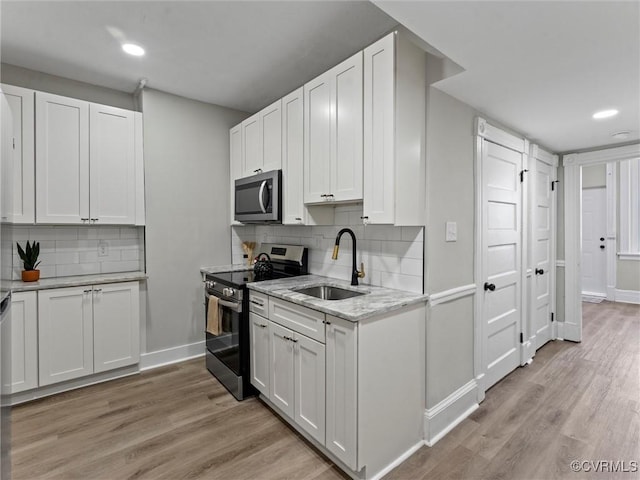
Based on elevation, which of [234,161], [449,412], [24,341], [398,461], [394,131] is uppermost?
[234,161]

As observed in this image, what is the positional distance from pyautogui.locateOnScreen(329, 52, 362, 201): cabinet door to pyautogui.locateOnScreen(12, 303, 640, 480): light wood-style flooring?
5.41ft

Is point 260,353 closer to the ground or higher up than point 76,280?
closer to the ground

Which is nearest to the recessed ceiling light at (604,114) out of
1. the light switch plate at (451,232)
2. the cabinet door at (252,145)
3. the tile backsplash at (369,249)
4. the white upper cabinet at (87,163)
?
the light switch plate at (451,232)

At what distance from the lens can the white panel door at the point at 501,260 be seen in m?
2.59

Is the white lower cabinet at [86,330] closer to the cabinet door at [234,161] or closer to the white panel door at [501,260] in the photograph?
the cabinet door at [234,161]

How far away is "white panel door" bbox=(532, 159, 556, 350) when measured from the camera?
3.37m

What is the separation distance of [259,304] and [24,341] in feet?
5.96

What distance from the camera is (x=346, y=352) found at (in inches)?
67.3

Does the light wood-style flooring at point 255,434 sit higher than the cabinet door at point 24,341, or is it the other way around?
the cabinet door at point 24,341

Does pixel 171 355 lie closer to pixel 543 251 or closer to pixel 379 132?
pixel 379 132

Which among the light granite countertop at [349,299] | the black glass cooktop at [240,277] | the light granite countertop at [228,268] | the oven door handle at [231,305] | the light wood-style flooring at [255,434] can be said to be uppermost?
the light granite countertop at [228,268]

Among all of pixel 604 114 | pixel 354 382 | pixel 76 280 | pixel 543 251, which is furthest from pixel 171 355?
pixel 604 114

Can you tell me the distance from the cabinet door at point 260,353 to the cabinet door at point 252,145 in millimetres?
1453

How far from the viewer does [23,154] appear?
2.56 metres
